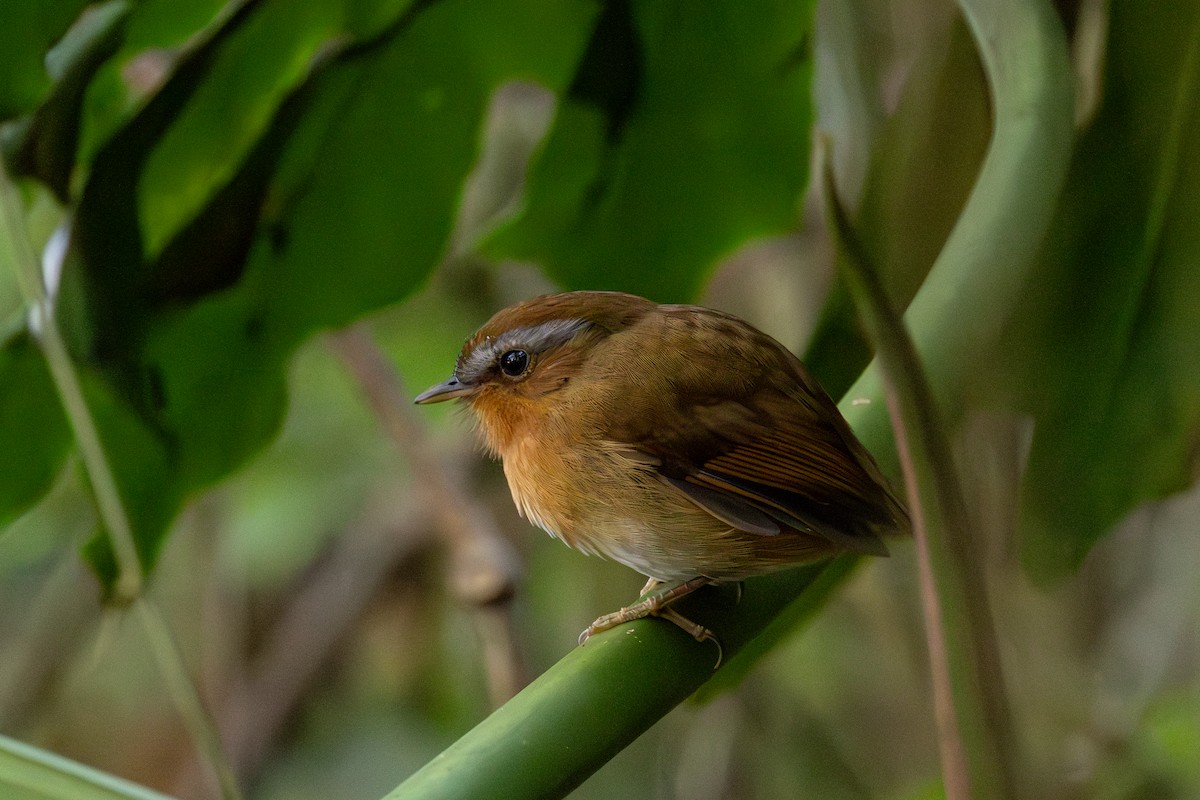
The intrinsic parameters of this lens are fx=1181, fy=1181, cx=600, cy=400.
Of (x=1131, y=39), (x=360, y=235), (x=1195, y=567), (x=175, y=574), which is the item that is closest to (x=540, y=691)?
(x=360, y=235)

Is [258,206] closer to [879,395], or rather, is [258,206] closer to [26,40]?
[26,40]

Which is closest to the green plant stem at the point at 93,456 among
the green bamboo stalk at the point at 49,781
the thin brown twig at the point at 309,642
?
the green bamboo stalk at the point at 49,781

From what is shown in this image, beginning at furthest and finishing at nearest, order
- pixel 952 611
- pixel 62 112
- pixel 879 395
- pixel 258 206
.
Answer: pixel 258 206 < pixel 62 112 < pixel 879 395 < pixel 952 611

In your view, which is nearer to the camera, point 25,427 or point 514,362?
point 514,362

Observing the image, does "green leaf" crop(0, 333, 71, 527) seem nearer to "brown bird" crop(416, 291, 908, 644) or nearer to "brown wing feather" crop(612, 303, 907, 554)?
"brown bird" crop(416, 291, 908, 644)

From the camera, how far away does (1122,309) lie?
105 cm

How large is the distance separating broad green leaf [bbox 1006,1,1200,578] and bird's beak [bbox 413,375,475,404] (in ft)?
1.62

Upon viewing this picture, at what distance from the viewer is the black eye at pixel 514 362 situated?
84cm

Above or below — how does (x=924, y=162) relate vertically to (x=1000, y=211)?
below

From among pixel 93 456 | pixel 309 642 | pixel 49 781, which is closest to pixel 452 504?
pixel 309 642

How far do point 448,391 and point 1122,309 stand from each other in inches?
24.3

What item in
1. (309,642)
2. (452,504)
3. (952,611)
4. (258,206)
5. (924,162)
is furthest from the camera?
(309,642)

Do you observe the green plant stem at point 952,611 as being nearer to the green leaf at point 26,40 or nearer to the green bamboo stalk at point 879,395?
the green bamboo stalk at point 879,395

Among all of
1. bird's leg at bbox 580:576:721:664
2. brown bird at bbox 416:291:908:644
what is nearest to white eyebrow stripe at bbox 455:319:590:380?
brown bird at bbox 416:291:908:644
